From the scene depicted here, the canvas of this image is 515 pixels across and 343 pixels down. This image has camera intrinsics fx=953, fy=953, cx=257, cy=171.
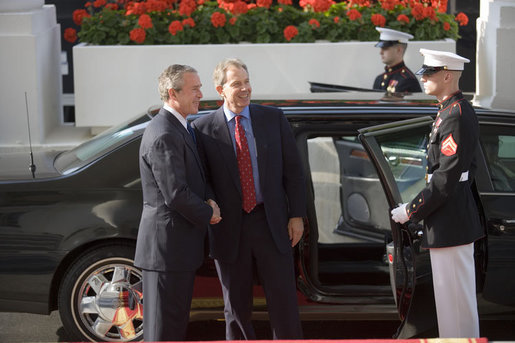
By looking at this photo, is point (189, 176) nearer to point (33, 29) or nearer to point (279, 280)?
point (279, 280)

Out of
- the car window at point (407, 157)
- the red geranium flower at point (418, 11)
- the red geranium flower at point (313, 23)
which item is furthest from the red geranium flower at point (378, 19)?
the car window at point (407, 157)

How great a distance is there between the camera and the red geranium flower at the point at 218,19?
387 inches

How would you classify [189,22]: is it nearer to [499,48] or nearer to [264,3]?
[264,3]

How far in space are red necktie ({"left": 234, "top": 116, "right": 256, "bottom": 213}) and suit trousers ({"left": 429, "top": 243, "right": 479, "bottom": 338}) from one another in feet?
3.06

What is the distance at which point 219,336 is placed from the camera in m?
5.91

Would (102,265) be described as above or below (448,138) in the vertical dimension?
below

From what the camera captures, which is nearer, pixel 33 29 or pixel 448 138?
pixel 448 138

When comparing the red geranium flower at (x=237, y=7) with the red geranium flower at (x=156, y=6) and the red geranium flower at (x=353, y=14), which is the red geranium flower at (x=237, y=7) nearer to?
the red geranium flower at (x=156, y=6)

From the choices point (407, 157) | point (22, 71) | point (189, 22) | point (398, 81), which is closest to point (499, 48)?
point (398, 81)

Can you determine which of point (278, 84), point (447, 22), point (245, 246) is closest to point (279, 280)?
point (245, 246)

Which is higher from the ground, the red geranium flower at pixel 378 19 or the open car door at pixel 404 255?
the red geranium flower at pixel 378 19

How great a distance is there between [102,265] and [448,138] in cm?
208

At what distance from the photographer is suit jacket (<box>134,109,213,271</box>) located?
440 cm

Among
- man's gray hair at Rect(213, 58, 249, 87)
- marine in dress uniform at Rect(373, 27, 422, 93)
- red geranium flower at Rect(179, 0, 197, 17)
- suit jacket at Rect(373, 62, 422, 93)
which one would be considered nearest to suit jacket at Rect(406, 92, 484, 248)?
man's gray hair at Rect(213, 58, 249, 87)
